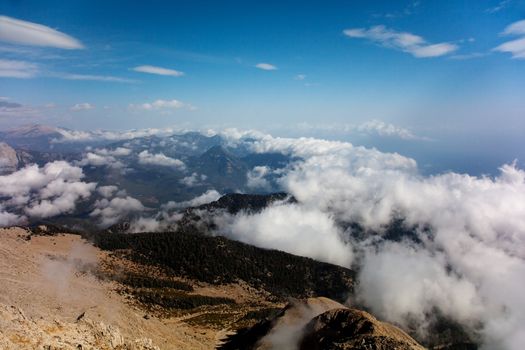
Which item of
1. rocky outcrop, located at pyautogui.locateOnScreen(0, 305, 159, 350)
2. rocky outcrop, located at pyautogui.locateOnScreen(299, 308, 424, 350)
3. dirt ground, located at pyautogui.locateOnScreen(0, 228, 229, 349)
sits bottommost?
dirt ground, located at pyautogui.locateOnScreen(0, 228, 229, 349)

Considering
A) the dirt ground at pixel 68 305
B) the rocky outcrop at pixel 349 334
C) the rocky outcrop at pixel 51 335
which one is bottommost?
the dirt ground at pixel 68 305

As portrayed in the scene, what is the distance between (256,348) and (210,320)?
7905cm

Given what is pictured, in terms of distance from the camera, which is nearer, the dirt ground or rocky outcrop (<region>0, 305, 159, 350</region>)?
rocky outcrop (<region>0, 305, 159, 350</region>)

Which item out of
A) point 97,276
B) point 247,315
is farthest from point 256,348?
point 97,276

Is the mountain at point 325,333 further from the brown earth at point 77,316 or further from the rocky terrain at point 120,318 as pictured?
the brown earth at point 77,316

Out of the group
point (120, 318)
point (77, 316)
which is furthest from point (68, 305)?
point (77, 316)

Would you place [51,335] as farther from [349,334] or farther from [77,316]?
[349,334]

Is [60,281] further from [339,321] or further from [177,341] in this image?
[339,321]

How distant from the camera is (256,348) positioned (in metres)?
91.3

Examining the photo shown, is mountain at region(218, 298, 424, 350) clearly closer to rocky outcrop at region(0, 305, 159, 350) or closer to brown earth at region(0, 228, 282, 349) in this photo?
brown earth at region(0, 228, 282, 349)

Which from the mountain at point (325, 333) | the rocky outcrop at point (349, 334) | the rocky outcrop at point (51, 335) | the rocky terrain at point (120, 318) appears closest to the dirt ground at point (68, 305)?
the rocky terrain at point (120, 318)

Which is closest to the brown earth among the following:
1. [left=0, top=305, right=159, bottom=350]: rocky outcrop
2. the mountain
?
[left=0, top=305, right=159, bottom=350]: rocky outcrop

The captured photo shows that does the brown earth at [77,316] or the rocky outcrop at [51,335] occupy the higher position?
the rocky outcrop at [51,335]

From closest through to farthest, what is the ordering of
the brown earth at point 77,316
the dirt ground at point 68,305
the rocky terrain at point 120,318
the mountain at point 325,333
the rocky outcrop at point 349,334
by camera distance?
the brown earth at point 77,316
the rocky terrain at point 120,318
the rocky outcrop at point 349,334
the mountain at point 325,333
the dirt ground at point 68,305
